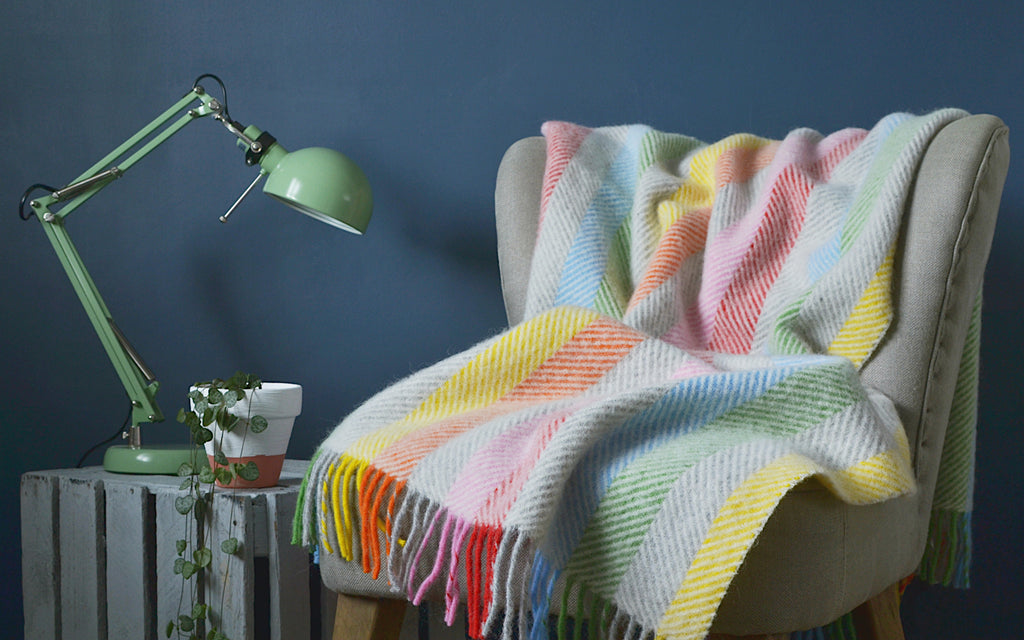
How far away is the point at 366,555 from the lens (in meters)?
0.87

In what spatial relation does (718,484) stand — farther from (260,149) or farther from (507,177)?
(260,149)

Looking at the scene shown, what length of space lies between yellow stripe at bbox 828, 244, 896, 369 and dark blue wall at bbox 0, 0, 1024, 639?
1.77 feet

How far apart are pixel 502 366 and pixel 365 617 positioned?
288 millimetres

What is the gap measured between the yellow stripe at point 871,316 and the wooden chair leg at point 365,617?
0.54 m

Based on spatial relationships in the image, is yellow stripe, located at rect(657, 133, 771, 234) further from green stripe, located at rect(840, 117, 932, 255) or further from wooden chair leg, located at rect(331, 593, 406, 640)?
wooden chair leg, located at rect(331, 593, 406, 640)

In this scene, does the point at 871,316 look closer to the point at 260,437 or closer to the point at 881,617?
the point at 881,617

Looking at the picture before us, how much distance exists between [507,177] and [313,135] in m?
0.49

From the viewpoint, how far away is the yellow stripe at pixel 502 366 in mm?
918

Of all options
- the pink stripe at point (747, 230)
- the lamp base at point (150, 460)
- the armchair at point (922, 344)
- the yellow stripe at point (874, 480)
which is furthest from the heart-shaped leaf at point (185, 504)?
the yellow stripe at point (874, 480)

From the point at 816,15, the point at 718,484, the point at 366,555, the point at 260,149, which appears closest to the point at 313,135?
the point at 260,149

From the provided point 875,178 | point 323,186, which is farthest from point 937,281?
point 323,186

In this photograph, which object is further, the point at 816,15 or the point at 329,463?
A: the point at 816,15

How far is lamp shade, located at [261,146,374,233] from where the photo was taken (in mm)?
1312

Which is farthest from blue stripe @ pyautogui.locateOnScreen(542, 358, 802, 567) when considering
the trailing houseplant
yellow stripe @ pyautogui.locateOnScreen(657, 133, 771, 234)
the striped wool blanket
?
the trailing houseplant
